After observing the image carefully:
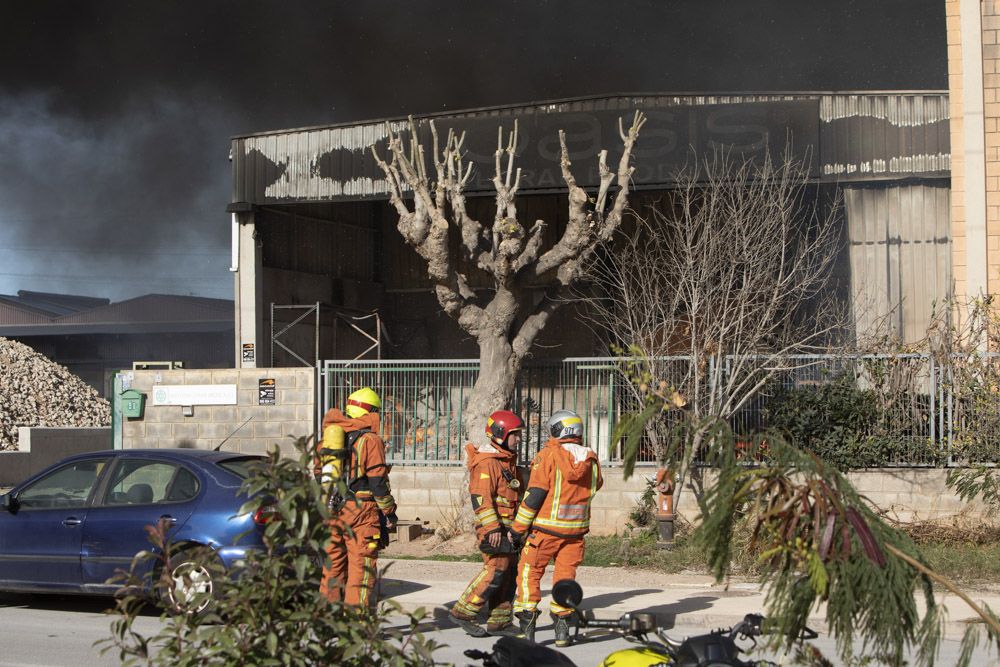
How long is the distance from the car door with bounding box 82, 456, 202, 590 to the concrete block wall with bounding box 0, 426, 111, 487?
1383 cm

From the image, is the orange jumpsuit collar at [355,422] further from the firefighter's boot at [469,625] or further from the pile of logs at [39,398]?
the pile of logs at [39,398]

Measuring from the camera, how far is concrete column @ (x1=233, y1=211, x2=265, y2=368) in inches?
805

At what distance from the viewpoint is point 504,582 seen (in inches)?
327

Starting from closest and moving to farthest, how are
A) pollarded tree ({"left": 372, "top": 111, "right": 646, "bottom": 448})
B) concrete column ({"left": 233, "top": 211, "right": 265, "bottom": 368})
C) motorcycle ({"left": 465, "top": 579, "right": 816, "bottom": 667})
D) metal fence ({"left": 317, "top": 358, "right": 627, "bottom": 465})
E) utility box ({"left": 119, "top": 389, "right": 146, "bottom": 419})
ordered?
motorcycle ({"left": 465, "top": 579, "right": 816, "bottom": 667}) < pollarded tree ({"left": 372, "top": 111, "right": 646, "bottom": 448}) < metal fence ({"left": 317, "top": 358, "right": 627, "bottom": 465}) < utility box ({"left": 119, "top": 389, "right": 146, "bottom": 419}) < concrete column ({"left": 233, "top": 211, "right": 265, "bottom": 368})

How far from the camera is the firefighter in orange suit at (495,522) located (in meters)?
8.05

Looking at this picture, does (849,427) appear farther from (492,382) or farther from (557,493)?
(557,493)

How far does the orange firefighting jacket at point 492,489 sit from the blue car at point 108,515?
6.20 ft

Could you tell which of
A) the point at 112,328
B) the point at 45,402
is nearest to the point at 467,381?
the point at 45,402

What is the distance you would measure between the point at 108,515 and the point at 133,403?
24.7 ft

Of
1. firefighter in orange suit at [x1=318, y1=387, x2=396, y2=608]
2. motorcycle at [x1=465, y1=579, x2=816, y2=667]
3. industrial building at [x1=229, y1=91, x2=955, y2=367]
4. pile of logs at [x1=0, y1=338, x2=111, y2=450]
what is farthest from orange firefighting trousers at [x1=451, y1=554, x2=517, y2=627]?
pile of logs at [x1=0, y1=338, x2=111, y2=450]

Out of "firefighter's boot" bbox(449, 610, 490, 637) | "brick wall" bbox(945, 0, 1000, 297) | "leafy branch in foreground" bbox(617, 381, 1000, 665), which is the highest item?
"brick wall" bbox(945, 0, 1000, 297)

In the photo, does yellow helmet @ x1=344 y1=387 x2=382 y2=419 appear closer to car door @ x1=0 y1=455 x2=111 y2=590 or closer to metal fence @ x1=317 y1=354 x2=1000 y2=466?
car door @ x1=0 y1=455 x2=111 y2=590

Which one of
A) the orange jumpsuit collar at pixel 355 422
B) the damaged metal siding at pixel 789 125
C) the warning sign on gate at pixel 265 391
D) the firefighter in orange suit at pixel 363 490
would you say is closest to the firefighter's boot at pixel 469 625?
the firefighter in orange suit at pixel 363 490

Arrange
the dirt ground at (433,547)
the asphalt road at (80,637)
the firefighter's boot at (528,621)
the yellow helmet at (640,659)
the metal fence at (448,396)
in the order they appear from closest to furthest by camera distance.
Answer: the yellow helmet at (640,659) < the asphalt road at (80,637) < the firefighter's boot at (528,621) < the dirt ground at (433,547) < the metal fence at (448,396)
